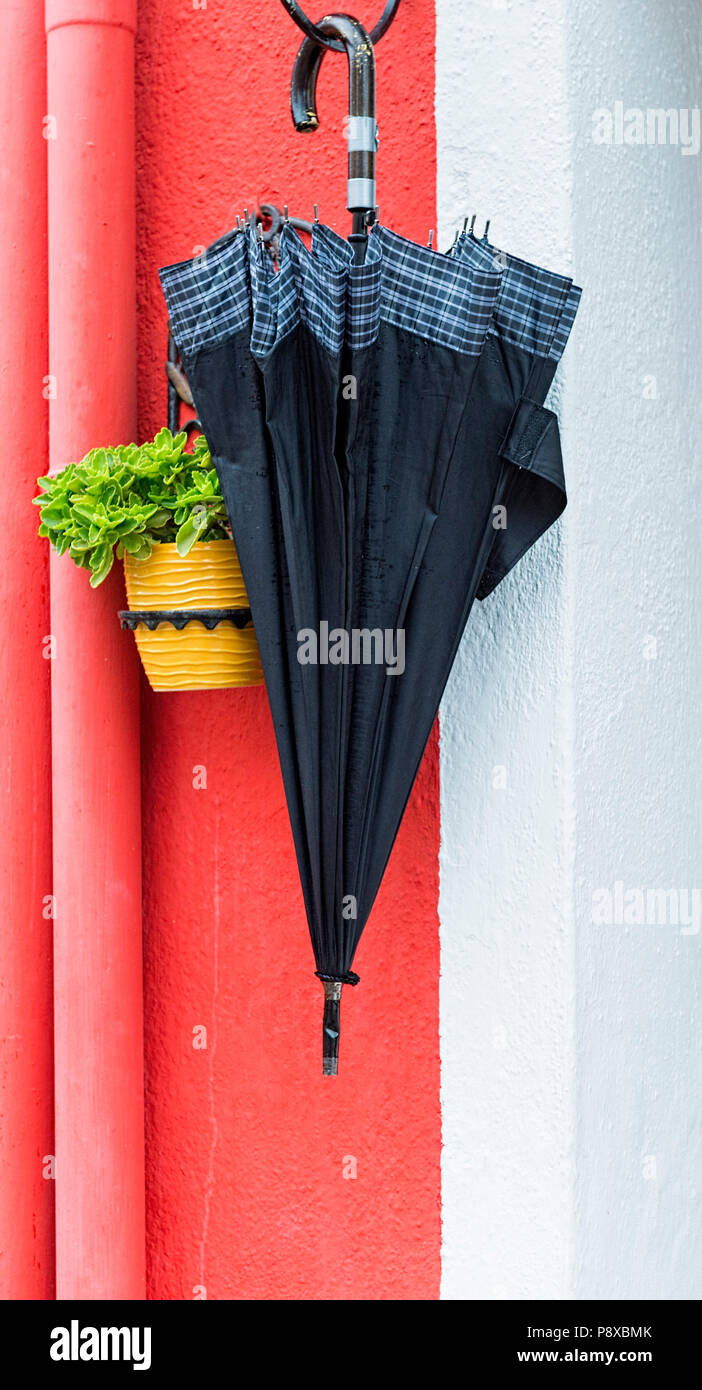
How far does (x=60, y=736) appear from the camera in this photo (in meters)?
1.43

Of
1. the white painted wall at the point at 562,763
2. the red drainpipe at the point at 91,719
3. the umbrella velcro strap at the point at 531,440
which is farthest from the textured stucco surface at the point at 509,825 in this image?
the red drainpipe at the point at 91,719

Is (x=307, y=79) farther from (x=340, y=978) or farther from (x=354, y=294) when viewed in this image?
(x=340, y=978)

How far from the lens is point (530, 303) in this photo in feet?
3.96

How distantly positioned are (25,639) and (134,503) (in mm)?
306

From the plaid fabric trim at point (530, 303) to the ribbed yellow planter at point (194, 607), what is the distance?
341mm

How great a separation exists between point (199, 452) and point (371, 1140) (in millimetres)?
764

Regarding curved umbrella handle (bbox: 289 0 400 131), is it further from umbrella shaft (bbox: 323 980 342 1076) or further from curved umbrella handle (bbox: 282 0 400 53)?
umbrella shaft (bbox: 323 980 342 1076)

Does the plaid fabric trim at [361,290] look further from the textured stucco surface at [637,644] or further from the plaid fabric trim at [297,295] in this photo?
the textured stucco surface at [637,644]

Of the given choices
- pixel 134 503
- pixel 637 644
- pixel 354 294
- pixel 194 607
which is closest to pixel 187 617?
pixel 194 607

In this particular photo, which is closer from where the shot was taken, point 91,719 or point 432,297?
point 432,297

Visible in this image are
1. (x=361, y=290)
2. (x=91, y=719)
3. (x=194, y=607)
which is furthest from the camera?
(x=91, y=719)

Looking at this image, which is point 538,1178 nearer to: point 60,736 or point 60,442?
point 60,736

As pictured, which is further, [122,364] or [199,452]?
[122,364]
